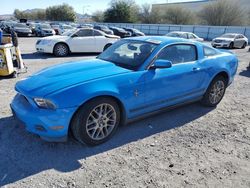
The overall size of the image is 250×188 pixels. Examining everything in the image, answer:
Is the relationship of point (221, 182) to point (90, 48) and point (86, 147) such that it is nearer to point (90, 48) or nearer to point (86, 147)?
point (86, 147)

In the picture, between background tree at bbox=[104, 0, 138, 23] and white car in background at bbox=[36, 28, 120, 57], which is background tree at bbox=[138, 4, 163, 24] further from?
Answer: white car in background at bbox=[36, 28, 120, 57]

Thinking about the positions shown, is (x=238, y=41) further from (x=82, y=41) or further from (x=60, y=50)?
(x=60, y=50)

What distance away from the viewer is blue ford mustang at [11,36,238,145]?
3178mm

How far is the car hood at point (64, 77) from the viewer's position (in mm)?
3291

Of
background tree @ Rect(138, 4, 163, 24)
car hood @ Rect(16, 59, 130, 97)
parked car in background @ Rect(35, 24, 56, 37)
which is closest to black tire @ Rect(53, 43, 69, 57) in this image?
car hood @ Rect(16, 59, 130, 97)

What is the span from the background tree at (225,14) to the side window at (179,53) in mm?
45634

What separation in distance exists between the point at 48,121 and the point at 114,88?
3.25 ft

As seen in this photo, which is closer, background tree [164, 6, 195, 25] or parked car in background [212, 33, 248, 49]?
parked car in background [212, 33, 248, 49]

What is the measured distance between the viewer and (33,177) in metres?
2.86

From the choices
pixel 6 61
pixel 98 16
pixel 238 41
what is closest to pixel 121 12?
pixel 98 16

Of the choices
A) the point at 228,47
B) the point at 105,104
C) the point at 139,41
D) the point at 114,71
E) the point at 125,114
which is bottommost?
the point at 228,47

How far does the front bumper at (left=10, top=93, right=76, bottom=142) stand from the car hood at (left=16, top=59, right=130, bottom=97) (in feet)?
0.74

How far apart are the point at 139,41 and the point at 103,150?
210cm

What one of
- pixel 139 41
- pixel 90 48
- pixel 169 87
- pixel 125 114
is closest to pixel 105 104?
pixel 125 114
